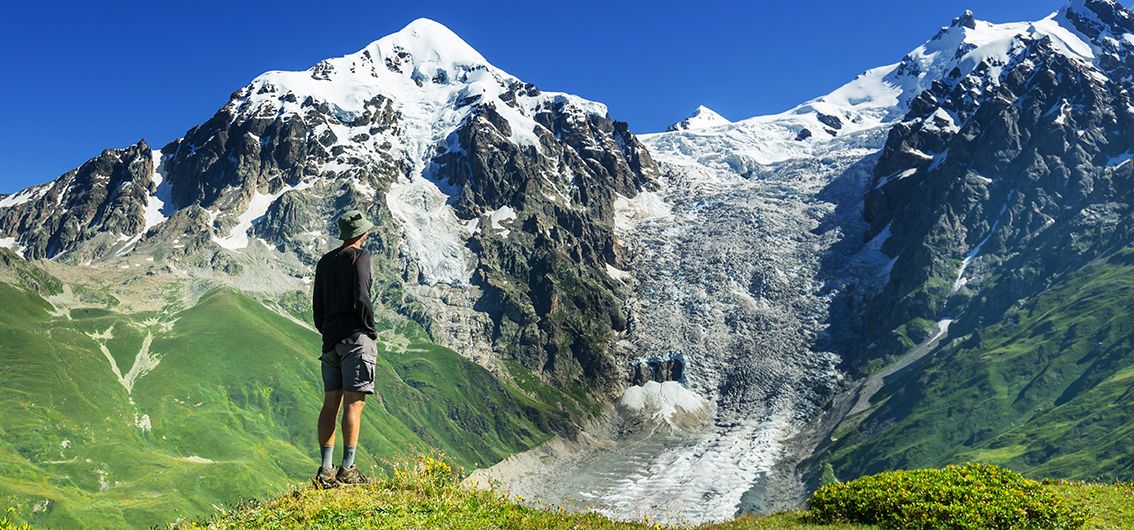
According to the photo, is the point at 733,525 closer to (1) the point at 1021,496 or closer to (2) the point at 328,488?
(1) the point at 1021,496

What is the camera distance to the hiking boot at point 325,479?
17.3 metres

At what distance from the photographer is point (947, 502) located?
18922mm

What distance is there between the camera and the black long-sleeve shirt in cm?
1675

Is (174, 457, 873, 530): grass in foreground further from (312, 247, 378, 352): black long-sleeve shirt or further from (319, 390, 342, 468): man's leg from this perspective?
(312, 247, 378, 352): black long-sleeve shirt

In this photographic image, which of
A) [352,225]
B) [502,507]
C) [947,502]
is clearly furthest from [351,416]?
[947,502]

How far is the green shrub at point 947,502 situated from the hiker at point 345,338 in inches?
442

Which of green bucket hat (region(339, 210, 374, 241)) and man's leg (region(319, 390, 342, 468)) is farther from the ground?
green bucket hat (region(339, 210, 374, 241))

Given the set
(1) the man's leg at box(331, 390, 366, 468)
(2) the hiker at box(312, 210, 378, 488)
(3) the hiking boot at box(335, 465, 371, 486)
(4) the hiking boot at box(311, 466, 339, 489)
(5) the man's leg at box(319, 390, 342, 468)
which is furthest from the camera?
(3) the hiking boot at box(335, 465, 371, 486)

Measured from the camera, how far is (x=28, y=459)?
622 feet

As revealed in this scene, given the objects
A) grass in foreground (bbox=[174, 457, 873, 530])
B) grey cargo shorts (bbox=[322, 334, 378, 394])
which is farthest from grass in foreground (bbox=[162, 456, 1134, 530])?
grey cargo shorts (bbox=[322, 334, 378, 394])

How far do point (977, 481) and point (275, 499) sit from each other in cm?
1558

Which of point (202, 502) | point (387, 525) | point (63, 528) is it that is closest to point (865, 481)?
point (387, 525)

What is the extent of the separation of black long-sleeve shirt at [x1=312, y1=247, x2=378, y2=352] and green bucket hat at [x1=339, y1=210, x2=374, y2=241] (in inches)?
18.5

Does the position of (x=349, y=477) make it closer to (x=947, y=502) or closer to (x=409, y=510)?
(x=409, y=510)
